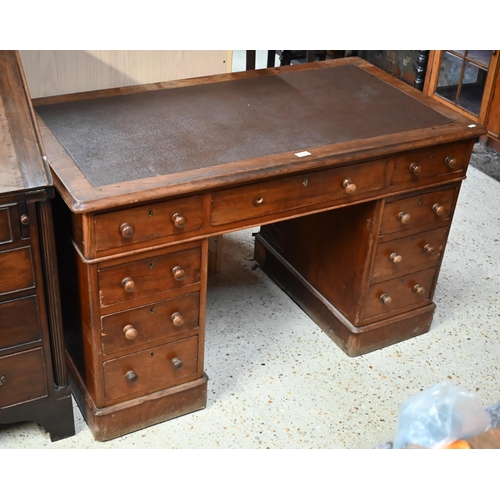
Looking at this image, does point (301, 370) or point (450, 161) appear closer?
point (450, 161)

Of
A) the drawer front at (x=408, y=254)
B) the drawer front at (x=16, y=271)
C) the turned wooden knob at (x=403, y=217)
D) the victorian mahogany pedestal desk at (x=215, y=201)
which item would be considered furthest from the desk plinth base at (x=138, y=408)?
the turned wooden knob at (x=403, y=217)

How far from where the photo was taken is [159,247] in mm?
2180

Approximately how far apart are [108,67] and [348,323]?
1270mm

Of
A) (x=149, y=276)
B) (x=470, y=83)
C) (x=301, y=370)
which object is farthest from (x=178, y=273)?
(x=470, y=83)

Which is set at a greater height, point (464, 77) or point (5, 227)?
point (5, 227)

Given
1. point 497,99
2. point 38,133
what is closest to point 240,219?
point 38,133

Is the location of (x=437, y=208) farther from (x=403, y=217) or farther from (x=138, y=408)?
(x=138, y=408)

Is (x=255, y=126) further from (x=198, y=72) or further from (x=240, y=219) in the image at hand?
(x=198, y=72)

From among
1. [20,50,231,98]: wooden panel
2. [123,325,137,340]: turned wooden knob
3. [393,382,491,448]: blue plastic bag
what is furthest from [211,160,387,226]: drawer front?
[393,382,491,448]: blue plastic bag

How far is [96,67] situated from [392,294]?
134cm

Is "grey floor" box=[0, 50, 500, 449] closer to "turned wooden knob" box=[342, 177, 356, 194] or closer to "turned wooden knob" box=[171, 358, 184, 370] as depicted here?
"turned wooden knob" box=[171, 358, 184, 370]

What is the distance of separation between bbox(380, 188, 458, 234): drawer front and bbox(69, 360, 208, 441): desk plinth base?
82cm

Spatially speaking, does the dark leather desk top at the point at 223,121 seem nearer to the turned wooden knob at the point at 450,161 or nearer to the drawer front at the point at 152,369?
the turned wooden knob at the point at 450,161

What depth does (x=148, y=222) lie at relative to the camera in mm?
2117
